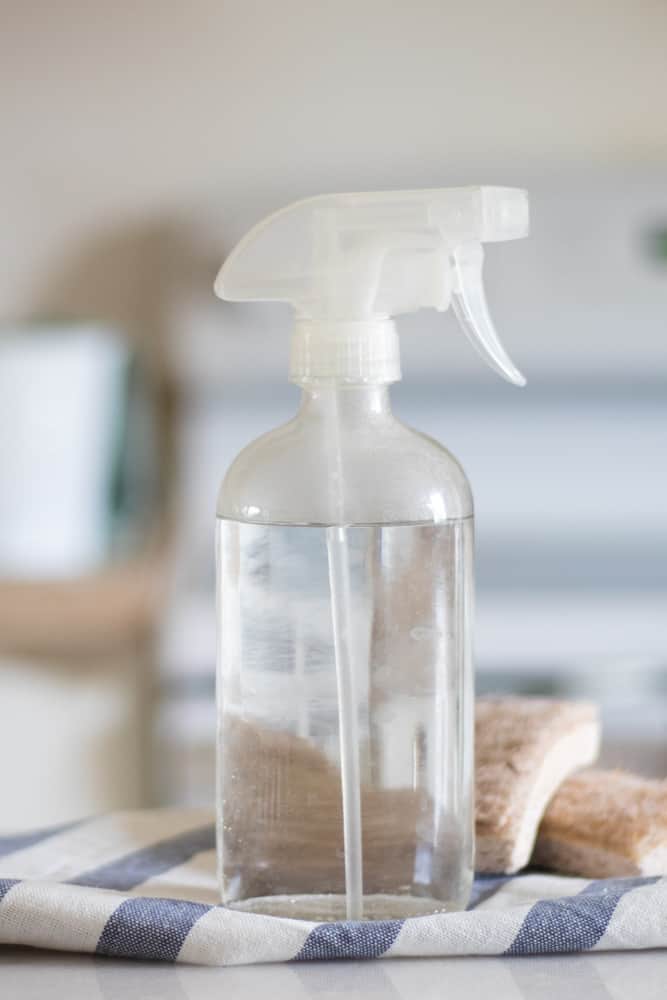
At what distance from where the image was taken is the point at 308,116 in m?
1.70

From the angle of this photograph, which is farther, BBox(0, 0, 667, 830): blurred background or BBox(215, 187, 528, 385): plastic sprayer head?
BBox(0, 0, 667, 830): blurred background

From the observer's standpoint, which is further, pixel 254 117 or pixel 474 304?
pixel 254 117

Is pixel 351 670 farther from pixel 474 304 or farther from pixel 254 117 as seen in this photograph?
pixel 254 117

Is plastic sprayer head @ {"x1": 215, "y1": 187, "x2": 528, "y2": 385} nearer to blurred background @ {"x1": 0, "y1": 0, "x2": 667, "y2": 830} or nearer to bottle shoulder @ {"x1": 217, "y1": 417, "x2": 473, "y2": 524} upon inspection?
bottle shoulder @ {"x1": 217, "y1": 417, "x2": 473, "y2": 524}

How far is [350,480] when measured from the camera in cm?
43

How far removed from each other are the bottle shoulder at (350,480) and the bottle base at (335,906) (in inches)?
4.4

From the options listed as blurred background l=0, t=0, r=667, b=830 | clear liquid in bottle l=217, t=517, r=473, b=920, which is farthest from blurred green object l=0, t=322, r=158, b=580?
clear liquid in bottle l=217, t=517, r=473, b=920

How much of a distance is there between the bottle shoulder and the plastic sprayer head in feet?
0.07

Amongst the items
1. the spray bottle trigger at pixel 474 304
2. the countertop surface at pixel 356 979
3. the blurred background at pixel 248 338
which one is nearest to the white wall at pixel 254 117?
the blurred background at pixel 248 338

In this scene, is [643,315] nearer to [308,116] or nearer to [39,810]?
[308,116]

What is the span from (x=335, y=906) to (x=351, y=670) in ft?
0.23

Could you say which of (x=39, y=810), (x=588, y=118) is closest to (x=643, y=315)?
(x=588, y=118)

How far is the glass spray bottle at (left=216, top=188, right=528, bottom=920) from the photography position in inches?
16.7

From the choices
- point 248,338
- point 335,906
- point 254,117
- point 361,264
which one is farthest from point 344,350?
point 254,117
